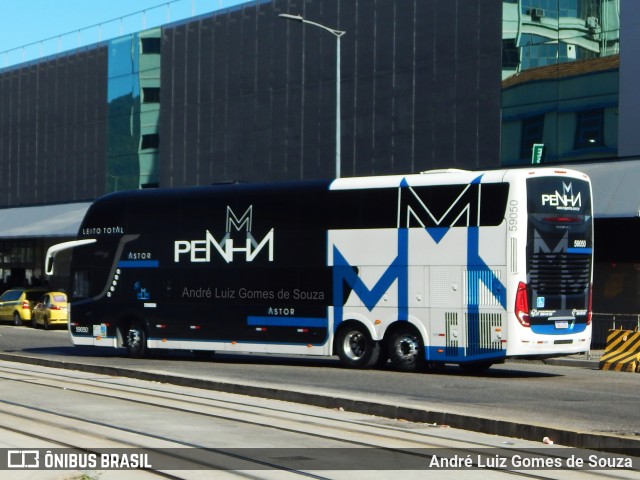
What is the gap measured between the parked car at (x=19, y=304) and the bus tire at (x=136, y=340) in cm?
2035

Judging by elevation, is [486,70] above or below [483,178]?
above

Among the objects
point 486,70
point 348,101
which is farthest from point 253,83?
point 486,70

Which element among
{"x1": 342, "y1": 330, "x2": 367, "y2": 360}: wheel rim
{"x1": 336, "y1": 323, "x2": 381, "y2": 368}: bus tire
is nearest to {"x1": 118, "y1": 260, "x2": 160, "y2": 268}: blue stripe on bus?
{"x1": 336, "y1": 323, "x2": 381, "y2": 368}: bus tire

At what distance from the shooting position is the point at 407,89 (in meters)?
39.6

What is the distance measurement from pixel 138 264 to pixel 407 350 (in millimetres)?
7397

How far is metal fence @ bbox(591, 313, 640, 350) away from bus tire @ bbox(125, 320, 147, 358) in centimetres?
1170

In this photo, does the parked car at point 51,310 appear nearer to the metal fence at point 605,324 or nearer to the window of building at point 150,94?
the window of building at point 150,94

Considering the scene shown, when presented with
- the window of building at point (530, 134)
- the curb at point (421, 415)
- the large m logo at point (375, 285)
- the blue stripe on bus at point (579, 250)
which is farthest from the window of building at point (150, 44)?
the blue stripe on bus at point (579, 250)

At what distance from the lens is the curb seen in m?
12.3

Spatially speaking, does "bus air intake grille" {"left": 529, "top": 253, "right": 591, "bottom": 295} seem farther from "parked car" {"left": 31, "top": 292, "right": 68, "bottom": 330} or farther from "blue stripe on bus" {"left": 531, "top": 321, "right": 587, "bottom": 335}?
"parked car" {"left": 31, "top": 292, "right": 68, "bottom": 330}

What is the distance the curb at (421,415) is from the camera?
12258 mm

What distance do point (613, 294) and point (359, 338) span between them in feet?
38.6

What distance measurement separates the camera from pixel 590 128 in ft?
112

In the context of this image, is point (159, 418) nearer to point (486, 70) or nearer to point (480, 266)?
point (480, 266)
